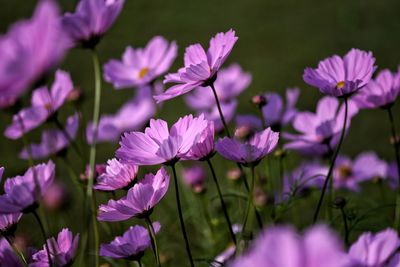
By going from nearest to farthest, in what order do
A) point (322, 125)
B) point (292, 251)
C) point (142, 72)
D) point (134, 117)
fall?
point (292, 251) → point (322, 125) → point (142, 72) → point (134, 117)

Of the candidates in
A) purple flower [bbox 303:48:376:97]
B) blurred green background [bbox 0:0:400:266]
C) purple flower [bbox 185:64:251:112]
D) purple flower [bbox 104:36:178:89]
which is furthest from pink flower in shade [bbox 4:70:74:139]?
blurred green background [bbox 0:0:400:266]

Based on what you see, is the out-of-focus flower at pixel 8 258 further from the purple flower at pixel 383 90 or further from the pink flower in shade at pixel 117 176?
the purple flower at pixel 383 90

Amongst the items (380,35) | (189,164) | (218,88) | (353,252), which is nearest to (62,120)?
(189,164)

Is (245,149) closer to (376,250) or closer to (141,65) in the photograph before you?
(376,250)

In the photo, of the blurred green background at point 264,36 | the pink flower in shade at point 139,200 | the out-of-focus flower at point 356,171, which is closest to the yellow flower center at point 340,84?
the pink flower in shade at point 139,200

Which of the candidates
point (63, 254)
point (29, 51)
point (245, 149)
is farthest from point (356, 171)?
point (29, 51)

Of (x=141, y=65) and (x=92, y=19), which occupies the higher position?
(x=92, y=19)
